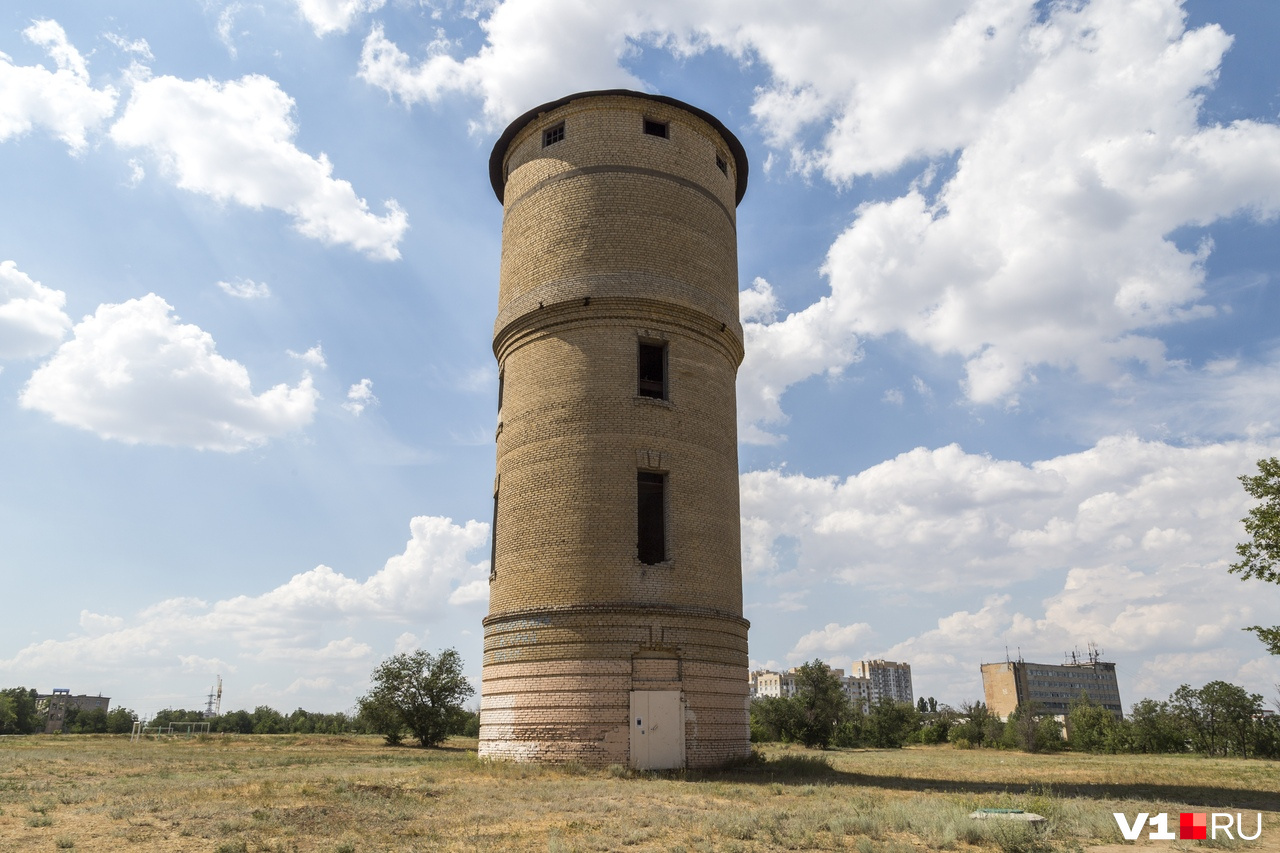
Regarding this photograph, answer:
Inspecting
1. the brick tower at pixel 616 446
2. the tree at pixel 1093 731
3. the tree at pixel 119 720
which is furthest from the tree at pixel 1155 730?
the tree at pixel 119 720

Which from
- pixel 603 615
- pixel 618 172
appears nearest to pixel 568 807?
pixel 603 615

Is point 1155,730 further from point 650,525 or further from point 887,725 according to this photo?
point 650,525

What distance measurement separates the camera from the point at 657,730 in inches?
722

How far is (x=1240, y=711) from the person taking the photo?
1532 inches

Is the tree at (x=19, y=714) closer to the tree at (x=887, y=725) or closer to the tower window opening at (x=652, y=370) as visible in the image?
the tree at (x=887, y=725)

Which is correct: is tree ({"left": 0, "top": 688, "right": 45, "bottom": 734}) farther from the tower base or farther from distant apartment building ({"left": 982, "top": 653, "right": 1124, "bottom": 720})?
distant apartment building ({"left": 982, "top": 653, "right": 1124, "bottom": 720})

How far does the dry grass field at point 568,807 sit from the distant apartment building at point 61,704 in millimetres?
81986

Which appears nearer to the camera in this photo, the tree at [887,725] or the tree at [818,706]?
the tree at [818,706]

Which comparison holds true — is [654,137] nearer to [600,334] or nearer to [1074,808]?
[600,334]

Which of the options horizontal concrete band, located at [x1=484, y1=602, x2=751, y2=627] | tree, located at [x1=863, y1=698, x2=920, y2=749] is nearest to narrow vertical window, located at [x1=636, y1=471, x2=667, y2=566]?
horizontal concrete band, located at [x1=484, y1=602, x2=751, y2=627]

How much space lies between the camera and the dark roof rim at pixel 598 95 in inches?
900

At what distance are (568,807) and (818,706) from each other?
30.6m

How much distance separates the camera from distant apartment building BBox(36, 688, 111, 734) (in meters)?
86.2

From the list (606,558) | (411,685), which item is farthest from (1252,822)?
(411,685)
